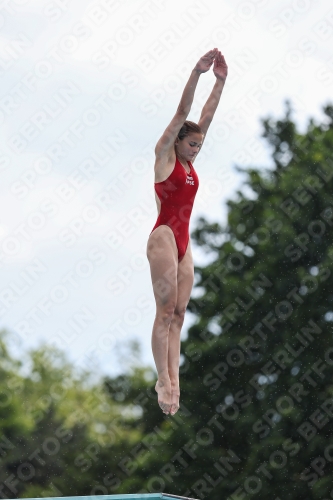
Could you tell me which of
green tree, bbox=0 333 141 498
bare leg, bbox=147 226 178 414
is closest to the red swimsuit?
bare leg, bbox=147 226 178 414

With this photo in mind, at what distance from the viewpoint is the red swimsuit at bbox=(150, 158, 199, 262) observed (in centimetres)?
583

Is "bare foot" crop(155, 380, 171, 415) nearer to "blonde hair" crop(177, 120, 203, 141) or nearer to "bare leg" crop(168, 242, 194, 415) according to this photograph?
"bare leg" crop(168, 242, 194, 415)

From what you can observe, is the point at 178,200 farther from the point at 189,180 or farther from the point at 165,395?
the point at 165,395

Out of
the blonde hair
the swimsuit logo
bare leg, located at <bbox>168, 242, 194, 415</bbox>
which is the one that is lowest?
bare leg, located at <bbox>168, 242, 194, 415</bbox>

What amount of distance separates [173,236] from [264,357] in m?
11.1

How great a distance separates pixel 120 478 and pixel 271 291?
6.41 meters

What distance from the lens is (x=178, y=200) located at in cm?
588

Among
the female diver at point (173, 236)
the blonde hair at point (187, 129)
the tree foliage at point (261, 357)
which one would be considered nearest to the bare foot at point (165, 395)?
the female diver at point (173, 236)

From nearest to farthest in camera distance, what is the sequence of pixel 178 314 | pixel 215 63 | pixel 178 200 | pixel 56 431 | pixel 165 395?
pixel 165 395, pixel 178 200, pixel 178 314, pixel 215 63, pixel 56 431

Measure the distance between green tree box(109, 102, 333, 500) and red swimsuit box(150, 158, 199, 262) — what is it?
35.3ft

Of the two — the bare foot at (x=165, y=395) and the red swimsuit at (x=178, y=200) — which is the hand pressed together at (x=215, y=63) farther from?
the bare foot at (x=165, y=395)

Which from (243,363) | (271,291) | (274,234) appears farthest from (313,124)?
(243,363)

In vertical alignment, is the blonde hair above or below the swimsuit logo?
above

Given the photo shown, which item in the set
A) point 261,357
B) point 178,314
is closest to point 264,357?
point 261,357
